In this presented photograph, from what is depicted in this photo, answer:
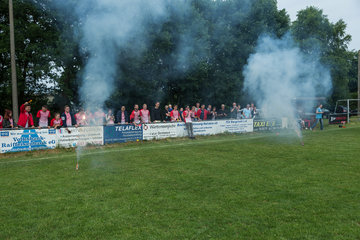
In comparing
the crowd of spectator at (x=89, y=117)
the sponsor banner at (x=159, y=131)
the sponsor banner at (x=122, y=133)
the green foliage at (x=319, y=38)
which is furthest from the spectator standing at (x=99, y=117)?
the green foliage at (x=319, y=38)

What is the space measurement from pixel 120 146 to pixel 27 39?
52.5ft

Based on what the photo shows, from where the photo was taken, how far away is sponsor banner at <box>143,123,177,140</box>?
16984 millimetres

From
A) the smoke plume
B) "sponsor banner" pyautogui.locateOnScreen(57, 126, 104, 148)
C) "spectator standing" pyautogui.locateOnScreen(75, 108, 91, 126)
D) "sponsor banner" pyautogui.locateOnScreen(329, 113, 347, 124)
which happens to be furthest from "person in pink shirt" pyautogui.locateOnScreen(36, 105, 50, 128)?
"sponsor banner" pyautogui.locateOnScreen(329, 113, 347, 124)

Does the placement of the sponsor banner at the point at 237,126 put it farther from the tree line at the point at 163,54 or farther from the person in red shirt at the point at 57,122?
the person in red shirt at the point at 57,122

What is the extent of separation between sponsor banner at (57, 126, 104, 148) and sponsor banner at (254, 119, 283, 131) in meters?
11.6

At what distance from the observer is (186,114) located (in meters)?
18.3

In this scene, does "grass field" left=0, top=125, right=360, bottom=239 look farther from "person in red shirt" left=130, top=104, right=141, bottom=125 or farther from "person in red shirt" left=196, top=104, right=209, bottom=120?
"person in red shirt" left=196, top=104, right=209, bottom=120

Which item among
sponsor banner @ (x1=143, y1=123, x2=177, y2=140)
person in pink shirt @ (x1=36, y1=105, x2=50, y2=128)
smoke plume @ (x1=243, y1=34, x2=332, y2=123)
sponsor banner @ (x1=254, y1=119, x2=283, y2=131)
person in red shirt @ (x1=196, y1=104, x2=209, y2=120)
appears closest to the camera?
person in pink shirt @ (x1=36, y1=105, x2=50, y2=128)

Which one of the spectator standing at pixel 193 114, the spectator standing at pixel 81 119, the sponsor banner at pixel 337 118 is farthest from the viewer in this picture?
the sponsor banner at pixel 337 118

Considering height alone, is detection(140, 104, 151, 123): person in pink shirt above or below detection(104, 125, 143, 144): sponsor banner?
above

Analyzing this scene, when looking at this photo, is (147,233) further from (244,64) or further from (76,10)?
(244,64)

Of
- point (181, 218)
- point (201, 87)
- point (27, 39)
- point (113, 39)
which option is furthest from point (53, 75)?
point (181, 218)

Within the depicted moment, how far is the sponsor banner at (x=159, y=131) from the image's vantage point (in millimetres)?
16984

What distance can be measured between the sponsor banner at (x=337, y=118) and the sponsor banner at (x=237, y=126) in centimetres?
970
